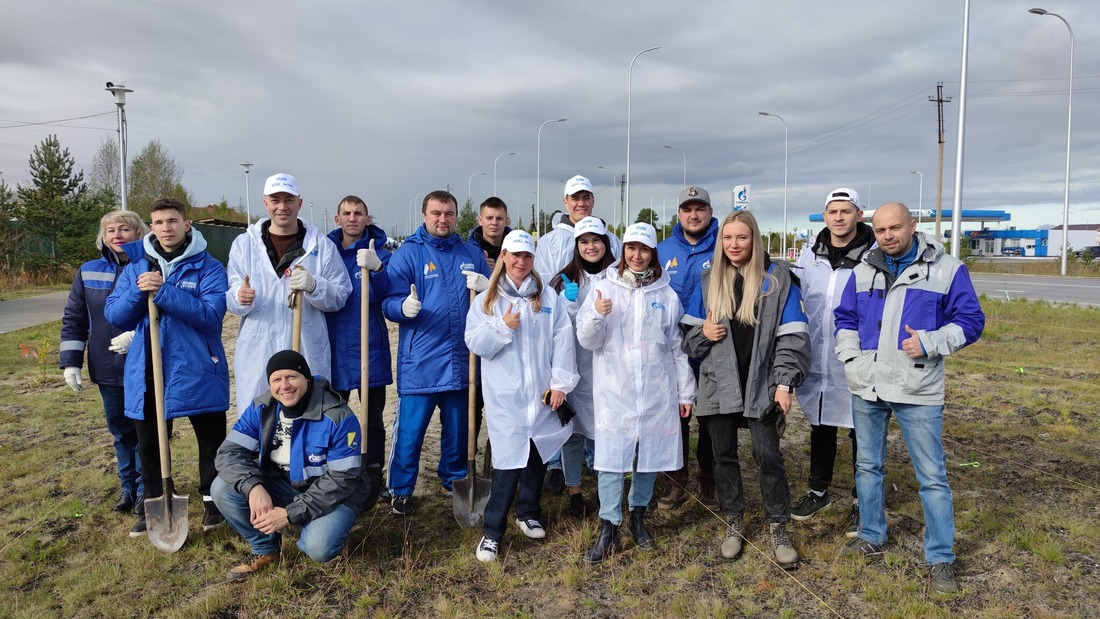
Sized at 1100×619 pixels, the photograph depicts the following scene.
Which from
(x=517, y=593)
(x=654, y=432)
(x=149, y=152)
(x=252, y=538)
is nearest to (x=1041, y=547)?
(x=654, y=432)

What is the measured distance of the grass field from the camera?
10.8ft

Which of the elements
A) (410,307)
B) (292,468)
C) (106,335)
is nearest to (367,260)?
(410,307)

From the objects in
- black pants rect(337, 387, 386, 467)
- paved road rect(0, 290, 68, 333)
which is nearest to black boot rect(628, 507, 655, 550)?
black pants rect(337, 387, 386, 467)

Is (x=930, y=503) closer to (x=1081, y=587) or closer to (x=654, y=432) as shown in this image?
(x=1081, y=587)

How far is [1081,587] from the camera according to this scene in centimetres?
343

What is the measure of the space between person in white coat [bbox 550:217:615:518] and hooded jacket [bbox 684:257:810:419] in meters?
0.74

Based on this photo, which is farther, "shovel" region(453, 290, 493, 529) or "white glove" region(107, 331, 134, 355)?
"shovel" region(453, 290, 493, 529)

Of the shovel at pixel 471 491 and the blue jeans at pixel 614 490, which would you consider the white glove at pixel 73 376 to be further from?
the blue jeans at pixel 614 490

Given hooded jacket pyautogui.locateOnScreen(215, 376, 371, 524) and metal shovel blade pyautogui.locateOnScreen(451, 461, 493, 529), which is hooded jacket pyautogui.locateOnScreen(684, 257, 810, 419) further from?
hooded jacket pyautogui.locateOnScreen(215, 376, 371, 524)

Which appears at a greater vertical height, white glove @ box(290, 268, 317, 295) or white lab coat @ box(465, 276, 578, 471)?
white glove @ box(290, 268, 317, 295)

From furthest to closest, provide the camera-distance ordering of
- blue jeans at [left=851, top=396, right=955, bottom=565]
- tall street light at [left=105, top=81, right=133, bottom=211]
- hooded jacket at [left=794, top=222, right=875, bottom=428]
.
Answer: tall street light at [left=105, top=81, right=133, bottom=211] → hooded jacket at [left=794, top=222, right=875, bottom=428] → blue jeans at [left=851, top=396, right=955, bottom=565]

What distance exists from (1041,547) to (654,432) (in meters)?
2.31

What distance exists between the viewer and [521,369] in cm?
379

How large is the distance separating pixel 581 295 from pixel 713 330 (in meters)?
0.91
